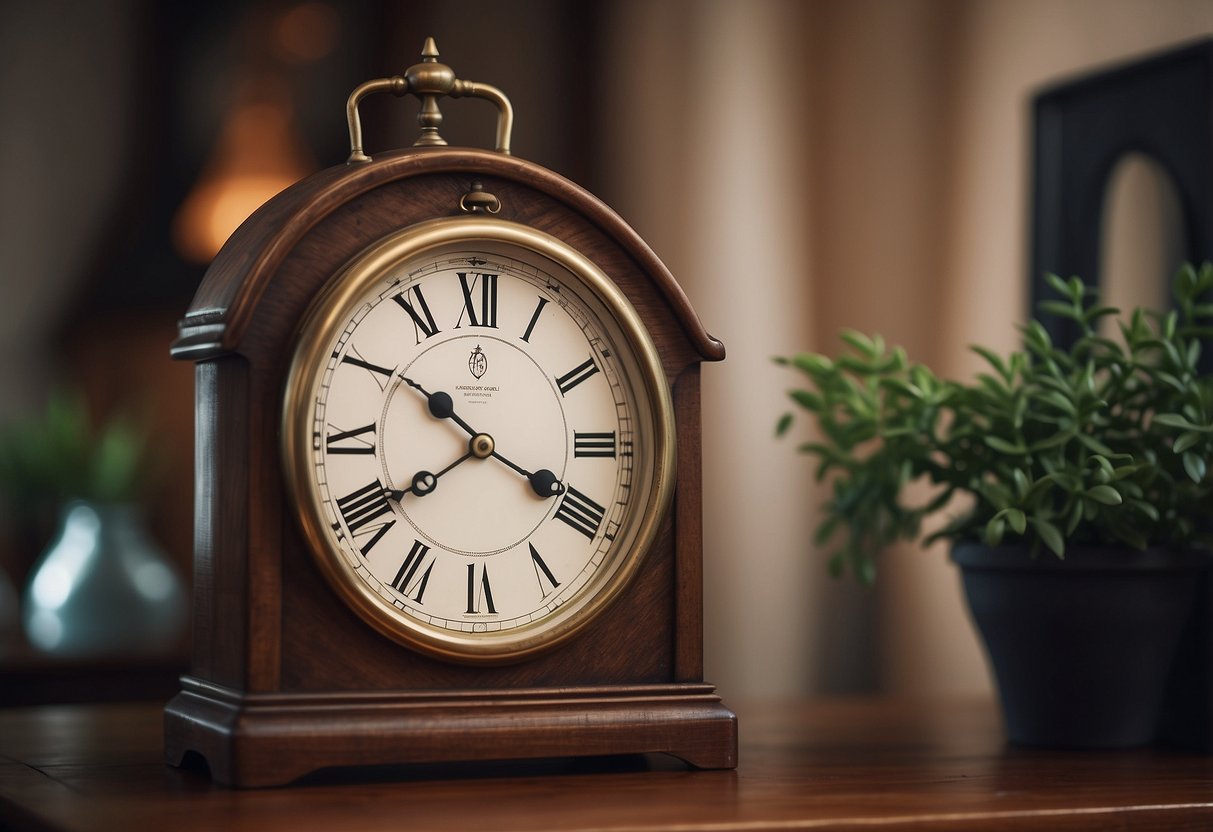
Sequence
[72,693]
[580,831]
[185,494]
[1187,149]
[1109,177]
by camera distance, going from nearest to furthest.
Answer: [580,831]
[1187,149]
[1109,177]
[72,693]
[185,494]

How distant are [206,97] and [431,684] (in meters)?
→ 2.30

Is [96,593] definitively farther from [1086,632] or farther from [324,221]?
[1086,632]

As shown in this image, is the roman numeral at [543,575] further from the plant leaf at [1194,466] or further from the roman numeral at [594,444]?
the plant leaf at [1194,466]

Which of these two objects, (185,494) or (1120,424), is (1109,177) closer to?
(1120,424)

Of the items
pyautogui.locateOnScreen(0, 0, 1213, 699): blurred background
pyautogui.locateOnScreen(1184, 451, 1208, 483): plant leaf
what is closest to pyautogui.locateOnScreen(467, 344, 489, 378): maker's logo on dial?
pyautogui.locateOnScreen(1184, 451, 1208, 483): plant leaf

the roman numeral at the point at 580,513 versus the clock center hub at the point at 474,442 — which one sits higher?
the clock center hub at the point at 474,442

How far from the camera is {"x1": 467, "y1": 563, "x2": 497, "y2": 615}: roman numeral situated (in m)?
0.92

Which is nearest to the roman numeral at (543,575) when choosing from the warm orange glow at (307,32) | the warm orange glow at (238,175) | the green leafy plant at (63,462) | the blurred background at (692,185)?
the blurred background at (692,185)

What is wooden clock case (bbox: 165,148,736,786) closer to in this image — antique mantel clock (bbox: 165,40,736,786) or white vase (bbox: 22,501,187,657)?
antique mantel clock (bbox: 165,40,736,786)

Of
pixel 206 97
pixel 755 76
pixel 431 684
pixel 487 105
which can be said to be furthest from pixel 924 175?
pixel 431 684

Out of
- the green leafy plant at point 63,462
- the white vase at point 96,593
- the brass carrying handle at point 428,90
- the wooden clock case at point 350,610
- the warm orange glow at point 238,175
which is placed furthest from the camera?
the warm orange glow at point 238,175

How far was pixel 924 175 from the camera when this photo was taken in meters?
2.60

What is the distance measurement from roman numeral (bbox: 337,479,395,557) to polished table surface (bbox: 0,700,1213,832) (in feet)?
0.51

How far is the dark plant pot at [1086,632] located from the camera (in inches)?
41.8
